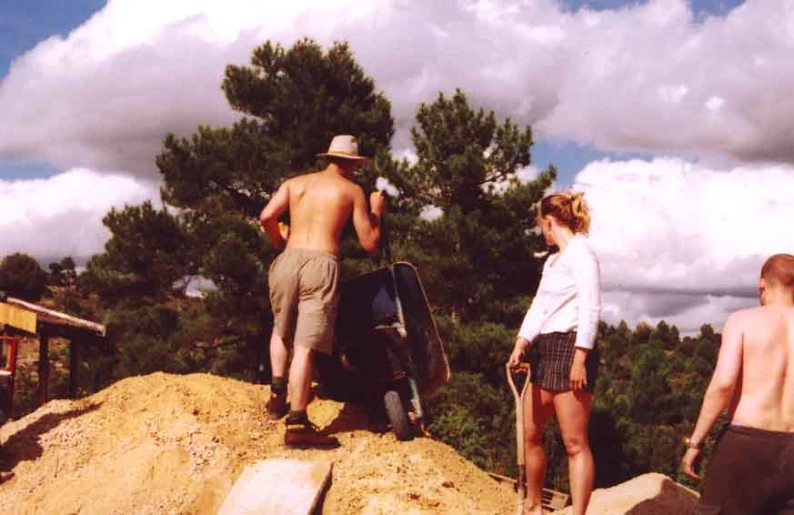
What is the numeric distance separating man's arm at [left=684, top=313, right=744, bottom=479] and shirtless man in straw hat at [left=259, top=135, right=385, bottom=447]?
2777mm

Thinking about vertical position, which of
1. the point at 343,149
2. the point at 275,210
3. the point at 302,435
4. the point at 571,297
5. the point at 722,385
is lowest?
the point at 302,435

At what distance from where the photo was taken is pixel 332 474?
18.3 ft

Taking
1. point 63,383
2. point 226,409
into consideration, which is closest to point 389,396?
point 226,409

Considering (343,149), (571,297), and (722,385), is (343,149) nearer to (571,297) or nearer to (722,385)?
(571,297)

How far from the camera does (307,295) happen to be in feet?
19.3

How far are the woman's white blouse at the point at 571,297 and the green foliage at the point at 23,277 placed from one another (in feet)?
142

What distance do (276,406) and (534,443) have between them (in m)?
2.35

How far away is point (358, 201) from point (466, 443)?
900cm

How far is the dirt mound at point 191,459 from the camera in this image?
5438mm

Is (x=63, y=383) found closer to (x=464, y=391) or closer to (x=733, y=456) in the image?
(x=464, y=391)

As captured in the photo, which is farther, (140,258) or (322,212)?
(140,258)

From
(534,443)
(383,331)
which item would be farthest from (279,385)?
(534,443)

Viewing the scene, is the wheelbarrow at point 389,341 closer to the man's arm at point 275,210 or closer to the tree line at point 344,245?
the man's arm at point 275,210

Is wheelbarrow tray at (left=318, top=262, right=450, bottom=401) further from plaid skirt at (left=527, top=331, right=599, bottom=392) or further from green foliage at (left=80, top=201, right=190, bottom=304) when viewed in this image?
green foliage at (left=80, top=201, right=190, bottom=304)
